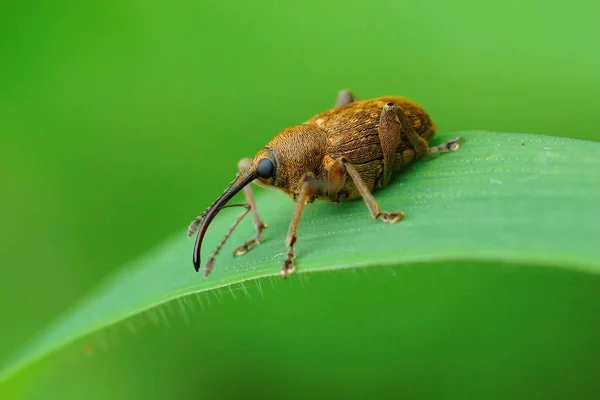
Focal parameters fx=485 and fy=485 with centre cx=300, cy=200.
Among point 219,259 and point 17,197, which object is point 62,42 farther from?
point 219,259

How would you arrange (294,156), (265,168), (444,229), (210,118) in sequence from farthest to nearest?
(210,118) < (294,156) < (265,168) < (444,229)

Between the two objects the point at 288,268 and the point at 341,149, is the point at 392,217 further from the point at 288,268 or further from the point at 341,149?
the point at 341,149

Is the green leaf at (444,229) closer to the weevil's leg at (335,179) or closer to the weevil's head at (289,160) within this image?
the weevil's leg at (335,179)

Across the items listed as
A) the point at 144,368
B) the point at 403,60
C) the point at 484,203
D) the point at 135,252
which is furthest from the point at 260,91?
the point at 484,203

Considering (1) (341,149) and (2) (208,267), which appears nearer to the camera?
(2) (208,267)

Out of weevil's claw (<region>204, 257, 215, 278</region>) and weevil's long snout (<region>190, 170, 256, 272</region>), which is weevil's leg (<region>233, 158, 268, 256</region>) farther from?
weevil's claw (<region>204, 257, 215, 278</region>)

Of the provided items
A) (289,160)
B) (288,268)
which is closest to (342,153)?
(289,160)

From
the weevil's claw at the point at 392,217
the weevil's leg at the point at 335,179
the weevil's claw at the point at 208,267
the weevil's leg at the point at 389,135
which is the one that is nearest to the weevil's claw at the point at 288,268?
the weevil's claw at the point at 392,217
